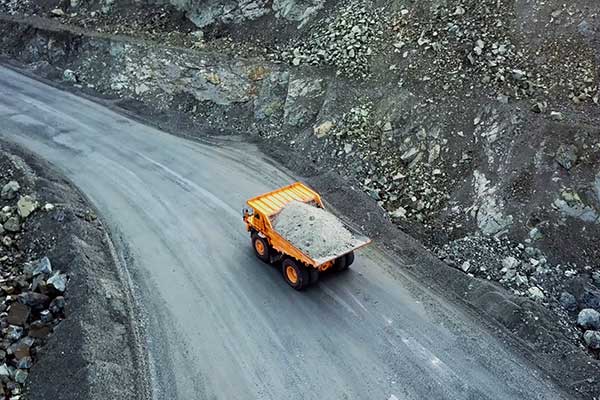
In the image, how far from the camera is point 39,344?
39.4 feet

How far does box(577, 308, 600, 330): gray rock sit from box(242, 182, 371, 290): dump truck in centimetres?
516

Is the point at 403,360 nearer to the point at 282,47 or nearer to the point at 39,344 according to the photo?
the point at 39,344

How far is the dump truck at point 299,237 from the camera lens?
44.7ft

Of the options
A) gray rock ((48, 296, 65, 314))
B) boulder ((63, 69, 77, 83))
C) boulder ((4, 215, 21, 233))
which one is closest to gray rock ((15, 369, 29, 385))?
gray rock ((48, 296, 65, 314))

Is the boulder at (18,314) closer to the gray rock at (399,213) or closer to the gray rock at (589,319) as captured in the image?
the gray rock at (399,213)

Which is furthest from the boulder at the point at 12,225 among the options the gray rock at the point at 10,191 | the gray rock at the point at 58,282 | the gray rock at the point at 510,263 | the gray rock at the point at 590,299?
the gray rock at the point at 590,299

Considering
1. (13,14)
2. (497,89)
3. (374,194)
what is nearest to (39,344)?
(374,194)

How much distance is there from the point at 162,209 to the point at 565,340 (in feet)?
38.8

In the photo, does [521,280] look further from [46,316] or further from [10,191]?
[10,191]

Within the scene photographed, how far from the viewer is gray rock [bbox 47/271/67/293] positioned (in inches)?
520

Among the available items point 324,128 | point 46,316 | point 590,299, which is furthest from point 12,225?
point 590,299

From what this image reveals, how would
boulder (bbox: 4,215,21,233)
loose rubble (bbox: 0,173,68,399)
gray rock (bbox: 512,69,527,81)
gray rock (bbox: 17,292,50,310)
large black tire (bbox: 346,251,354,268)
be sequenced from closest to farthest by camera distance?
loose rubble (bbox: 0,173,68,399) < gray rock (bbox: 17,292,50,310) < large black tire (bbox: 346,251,354,268) < boulder (bbox: 4,215,21,233) < gray rock (bbox: 512,69,527,81)

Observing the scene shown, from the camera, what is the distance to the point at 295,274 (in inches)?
551

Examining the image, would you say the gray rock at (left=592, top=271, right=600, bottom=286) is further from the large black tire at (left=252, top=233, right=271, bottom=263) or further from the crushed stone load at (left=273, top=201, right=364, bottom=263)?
the large black tire at (left=252, top=233, right=271, bottom=263)
